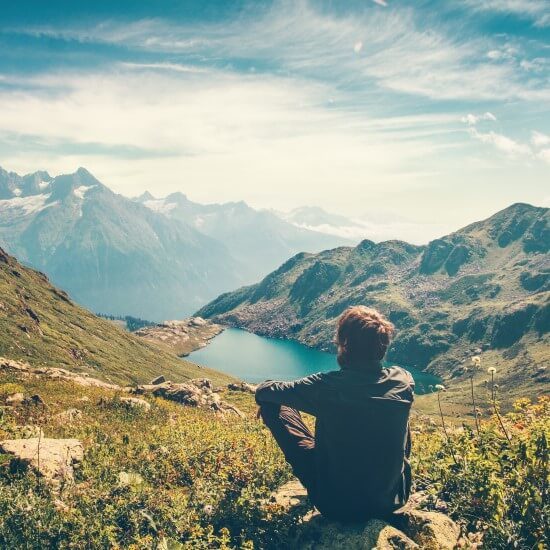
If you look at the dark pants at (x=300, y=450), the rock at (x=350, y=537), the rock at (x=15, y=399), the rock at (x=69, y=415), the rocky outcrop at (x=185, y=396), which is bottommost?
the rocky outcrop at (x=185, y=396)

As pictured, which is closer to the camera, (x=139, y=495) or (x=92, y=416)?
(x=139, y=495)

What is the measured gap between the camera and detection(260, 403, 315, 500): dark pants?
970 cm

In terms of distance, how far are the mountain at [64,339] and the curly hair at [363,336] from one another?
10584 cm

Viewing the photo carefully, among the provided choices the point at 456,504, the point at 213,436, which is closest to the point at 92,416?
the point at 213,436

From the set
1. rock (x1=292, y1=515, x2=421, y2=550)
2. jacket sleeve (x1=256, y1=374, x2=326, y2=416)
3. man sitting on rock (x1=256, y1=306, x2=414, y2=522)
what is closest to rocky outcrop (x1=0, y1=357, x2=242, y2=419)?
jacket sleeve (x1=256, y1=374, x2=326, y2=416)

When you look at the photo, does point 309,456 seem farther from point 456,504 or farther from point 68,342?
point 68,342

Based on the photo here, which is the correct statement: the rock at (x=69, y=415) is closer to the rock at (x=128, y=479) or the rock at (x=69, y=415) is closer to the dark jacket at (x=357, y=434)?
the rock at (x=128, y=479)

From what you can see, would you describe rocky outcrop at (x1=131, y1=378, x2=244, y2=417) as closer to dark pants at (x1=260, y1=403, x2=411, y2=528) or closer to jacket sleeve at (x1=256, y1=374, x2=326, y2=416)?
dark pants at (x1=260, y1=403, x2=411, y2=528)

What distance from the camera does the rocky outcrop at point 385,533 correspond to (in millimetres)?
8344

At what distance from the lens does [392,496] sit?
30.3 ft

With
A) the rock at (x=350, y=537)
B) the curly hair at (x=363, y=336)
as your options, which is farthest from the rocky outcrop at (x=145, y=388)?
the curly hair at (x=363, y=336)

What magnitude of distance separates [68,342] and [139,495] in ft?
440

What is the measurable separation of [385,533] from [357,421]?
7.20 ft

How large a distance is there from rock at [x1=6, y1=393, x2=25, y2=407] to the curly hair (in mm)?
16864
